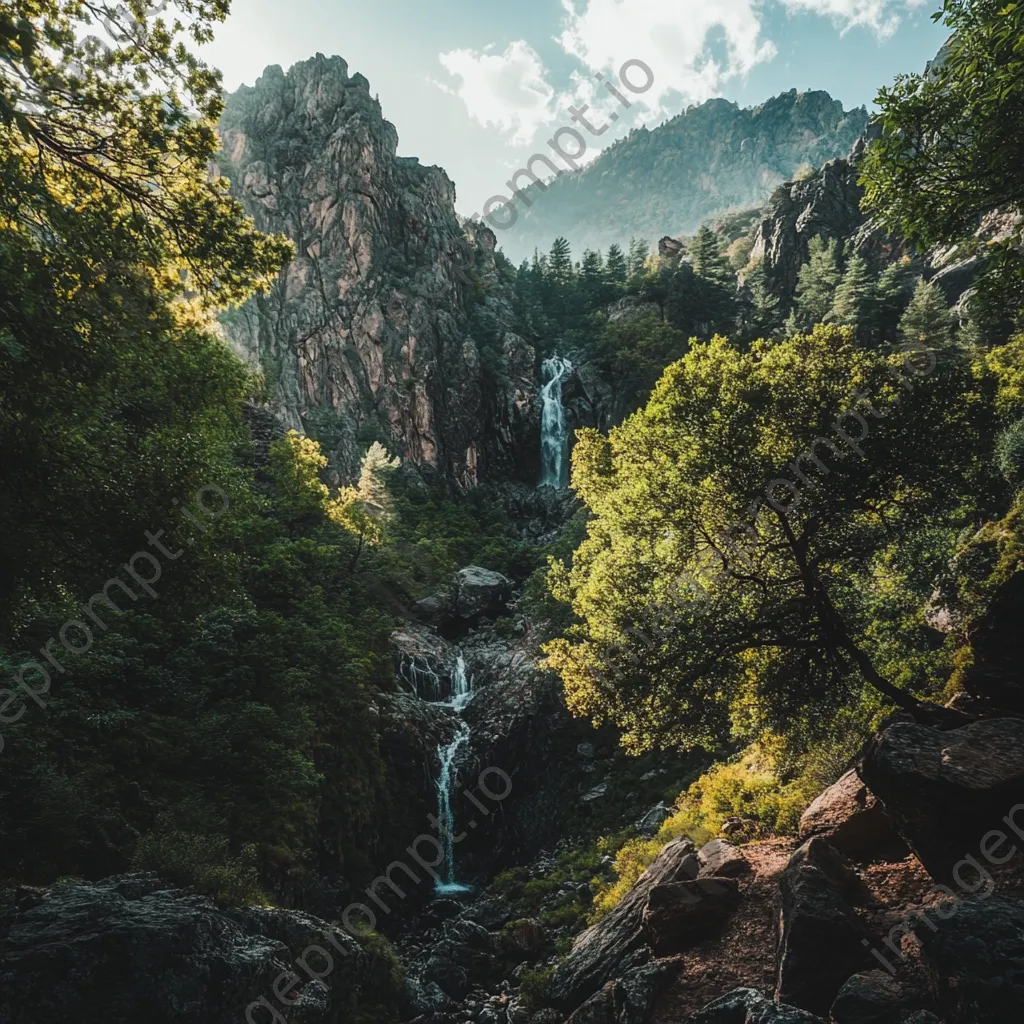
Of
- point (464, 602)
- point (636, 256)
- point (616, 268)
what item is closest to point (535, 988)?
point (464, 602)

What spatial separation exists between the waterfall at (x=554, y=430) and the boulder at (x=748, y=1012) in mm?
51681

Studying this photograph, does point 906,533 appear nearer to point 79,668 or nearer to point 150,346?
point 150,346

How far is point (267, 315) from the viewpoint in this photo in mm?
68000

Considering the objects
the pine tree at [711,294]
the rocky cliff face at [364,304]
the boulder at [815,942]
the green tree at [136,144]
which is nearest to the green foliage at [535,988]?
the boulder at [815,942]

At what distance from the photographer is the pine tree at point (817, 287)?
182 ft

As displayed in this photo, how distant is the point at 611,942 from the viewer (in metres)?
10.9

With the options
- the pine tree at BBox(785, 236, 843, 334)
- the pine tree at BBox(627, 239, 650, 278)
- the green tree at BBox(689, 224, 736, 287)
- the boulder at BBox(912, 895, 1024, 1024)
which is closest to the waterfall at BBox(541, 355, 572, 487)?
the green tree at BBox(689, 224, 736, 287)

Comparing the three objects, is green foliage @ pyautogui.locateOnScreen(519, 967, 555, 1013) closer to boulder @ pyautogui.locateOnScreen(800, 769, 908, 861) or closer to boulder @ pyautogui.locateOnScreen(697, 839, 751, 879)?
boulder @ pyautogui.locateOnScreen(697, 839, 751, 879)

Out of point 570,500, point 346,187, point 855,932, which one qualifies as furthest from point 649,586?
point 346,187

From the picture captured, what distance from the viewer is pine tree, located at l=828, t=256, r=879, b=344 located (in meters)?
50.5

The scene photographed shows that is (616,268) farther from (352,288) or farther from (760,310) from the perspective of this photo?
(352,288)

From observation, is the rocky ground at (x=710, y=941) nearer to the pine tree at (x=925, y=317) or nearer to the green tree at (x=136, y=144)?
the green tree at (x=136, y=144)

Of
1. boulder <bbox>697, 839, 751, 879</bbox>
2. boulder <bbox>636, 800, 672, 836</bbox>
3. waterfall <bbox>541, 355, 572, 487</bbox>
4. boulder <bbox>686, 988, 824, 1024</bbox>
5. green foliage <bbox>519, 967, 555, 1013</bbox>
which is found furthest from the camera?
waterfall <bbox>541, 355, 572, 487</bbox>

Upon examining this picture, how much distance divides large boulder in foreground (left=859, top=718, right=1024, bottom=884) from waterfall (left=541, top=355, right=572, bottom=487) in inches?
1951
